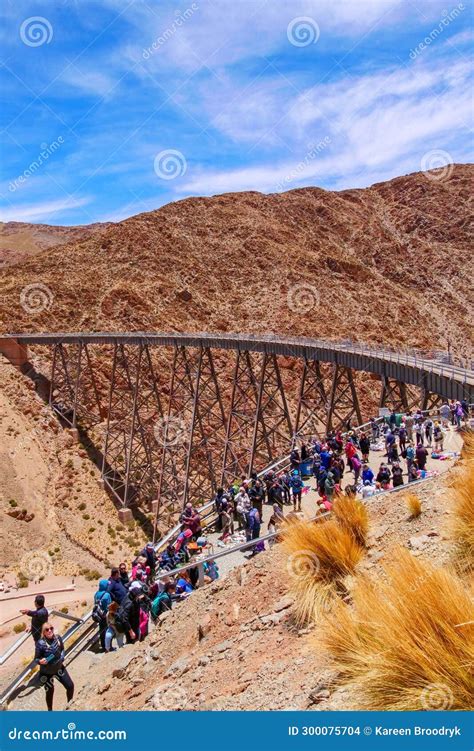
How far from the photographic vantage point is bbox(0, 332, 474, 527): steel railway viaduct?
2559 centimetres

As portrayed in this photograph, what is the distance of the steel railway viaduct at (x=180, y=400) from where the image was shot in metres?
25.6

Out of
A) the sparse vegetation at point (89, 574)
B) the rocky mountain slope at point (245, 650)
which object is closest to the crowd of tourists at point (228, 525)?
the rocky mountain slope at point (245, 650)

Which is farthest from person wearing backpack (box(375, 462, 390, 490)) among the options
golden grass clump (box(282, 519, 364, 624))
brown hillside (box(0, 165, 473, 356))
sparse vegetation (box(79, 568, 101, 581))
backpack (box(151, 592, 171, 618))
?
brown hillside (box(0, 165, 473, 356))

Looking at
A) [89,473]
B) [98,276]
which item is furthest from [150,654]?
[98,276]

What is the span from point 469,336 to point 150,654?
5740 cm

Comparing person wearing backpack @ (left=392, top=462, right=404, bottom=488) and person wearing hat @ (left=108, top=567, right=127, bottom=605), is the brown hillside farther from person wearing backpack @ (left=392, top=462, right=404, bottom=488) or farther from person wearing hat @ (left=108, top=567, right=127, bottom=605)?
person wearing hat @ (left=108, top=567, right=127, bottom=605)

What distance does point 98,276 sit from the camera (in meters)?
52.9

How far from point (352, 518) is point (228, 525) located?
557 cm

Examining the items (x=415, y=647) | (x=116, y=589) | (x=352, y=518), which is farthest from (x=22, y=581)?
(x=415, y=647)

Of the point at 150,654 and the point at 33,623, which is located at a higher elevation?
the point at 33,623

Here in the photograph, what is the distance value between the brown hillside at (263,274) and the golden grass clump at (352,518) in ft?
139

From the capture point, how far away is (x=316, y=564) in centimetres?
576

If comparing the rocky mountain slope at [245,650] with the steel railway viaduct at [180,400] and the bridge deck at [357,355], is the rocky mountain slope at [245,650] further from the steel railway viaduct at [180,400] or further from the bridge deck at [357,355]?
the steel railway viaduct at [180,400]
